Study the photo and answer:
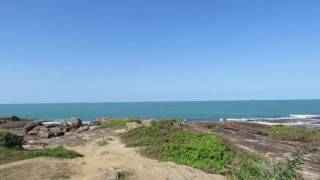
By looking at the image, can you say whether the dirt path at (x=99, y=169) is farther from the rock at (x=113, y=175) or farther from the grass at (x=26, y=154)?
the grass at (x=26, y=154)

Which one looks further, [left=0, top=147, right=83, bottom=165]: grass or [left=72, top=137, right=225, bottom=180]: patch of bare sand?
[left=0, top=147, right=83, bottom=165]: grass

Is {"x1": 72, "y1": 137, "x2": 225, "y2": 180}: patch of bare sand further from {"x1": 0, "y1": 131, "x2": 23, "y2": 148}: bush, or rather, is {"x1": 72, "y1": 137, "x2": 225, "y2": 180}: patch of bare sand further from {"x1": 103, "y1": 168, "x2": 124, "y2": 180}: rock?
{"x1": 0, "y1": 131, "x2": 23, "y2": 148}: bush

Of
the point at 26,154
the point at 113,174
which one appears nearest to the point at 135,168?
the point at 113,174

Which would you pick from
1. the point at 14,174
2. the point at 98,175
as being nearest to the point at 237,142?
the point at 98,175

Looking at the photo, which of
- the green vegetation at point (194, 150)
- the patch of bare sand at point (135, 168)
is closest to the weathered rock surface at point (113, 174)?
the patch of bare sand at point (135, 168)

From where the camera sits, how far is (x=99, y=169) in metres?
20.3

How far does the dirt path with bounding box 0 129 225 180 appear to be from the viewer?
1919cm

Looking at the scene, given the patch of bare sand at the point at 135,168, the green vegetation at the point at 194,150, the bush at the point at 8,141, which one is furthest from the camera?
the bush at the point at 8,141

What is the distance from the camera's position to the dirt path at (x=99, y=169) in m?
19.2

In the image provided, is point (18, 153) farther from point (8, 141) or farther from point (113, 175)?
point (113, 175)

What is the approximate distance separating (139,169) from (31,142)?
52.1 feet

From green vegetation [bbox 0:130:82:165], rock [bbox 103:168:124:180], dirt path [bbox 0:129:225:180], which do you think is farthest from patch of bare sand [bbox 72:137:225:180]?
green vegetation [bbox 0:130:82:165]

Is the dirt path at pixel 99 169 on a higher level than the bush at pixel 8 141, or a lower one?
lower

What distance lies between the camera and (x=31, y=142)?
3384 centimetres
